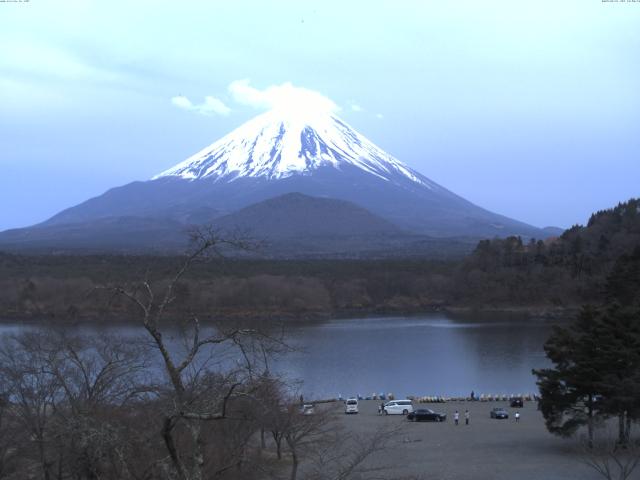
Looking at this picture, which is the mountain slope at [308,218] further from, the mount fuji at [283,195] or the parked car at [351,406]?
the parked car at [351,406]

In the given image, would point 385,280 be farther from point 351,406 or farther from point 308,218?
point 308,218

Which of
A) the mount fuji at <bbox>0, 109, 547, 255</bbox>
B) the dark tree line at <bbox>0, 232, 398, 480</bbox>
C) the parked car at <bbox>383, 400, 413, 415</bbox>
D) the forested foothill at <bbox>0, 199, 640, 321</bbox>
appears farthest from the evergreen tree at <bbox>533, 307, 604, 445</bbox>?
the mount fuji at <bbox>0, 109, 547, 255</bbox>

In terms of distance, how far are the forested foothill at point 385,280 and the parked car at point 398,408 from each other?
1832cm

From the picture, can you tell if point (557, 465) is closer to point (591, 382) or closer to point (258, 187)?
point (591, 382)

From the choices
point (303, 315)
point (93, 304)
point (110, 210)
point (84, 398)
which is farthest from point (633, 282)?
point (110, 210)

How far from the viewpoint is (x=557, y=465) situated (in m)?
10.0

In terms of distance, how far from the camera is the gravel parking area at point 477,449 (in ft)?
31.8

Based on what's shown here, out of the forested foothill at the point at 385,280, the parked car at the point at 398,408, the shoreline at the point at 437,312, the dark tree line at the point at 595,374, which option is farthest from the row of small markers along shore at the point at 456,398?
the forested foothill at the point at 385,280

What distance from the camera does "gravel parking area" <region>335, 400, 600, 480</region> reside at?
381 inches

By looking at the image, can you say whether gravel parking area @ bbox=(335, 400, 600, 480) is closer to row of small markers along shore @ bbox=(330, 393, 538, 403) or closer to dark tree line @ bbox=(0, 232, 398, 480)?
row of small markers along shore @ bbox=(330, 393, 538, 403)

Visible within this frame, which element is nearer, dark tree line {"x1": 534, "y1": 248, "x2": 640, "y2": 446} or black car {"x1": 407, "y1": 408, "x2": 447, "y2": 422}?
dark tree line {"x1": 534, "y1": 248, "x2": 640, "y2": 446}

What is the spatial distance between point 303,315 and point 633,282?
14.9 meters

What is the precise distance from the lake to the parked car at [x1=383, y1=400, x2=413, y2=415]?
1376mm

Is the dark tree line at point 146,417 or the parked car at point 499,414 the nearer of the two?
the dark tree line at point 146,417
